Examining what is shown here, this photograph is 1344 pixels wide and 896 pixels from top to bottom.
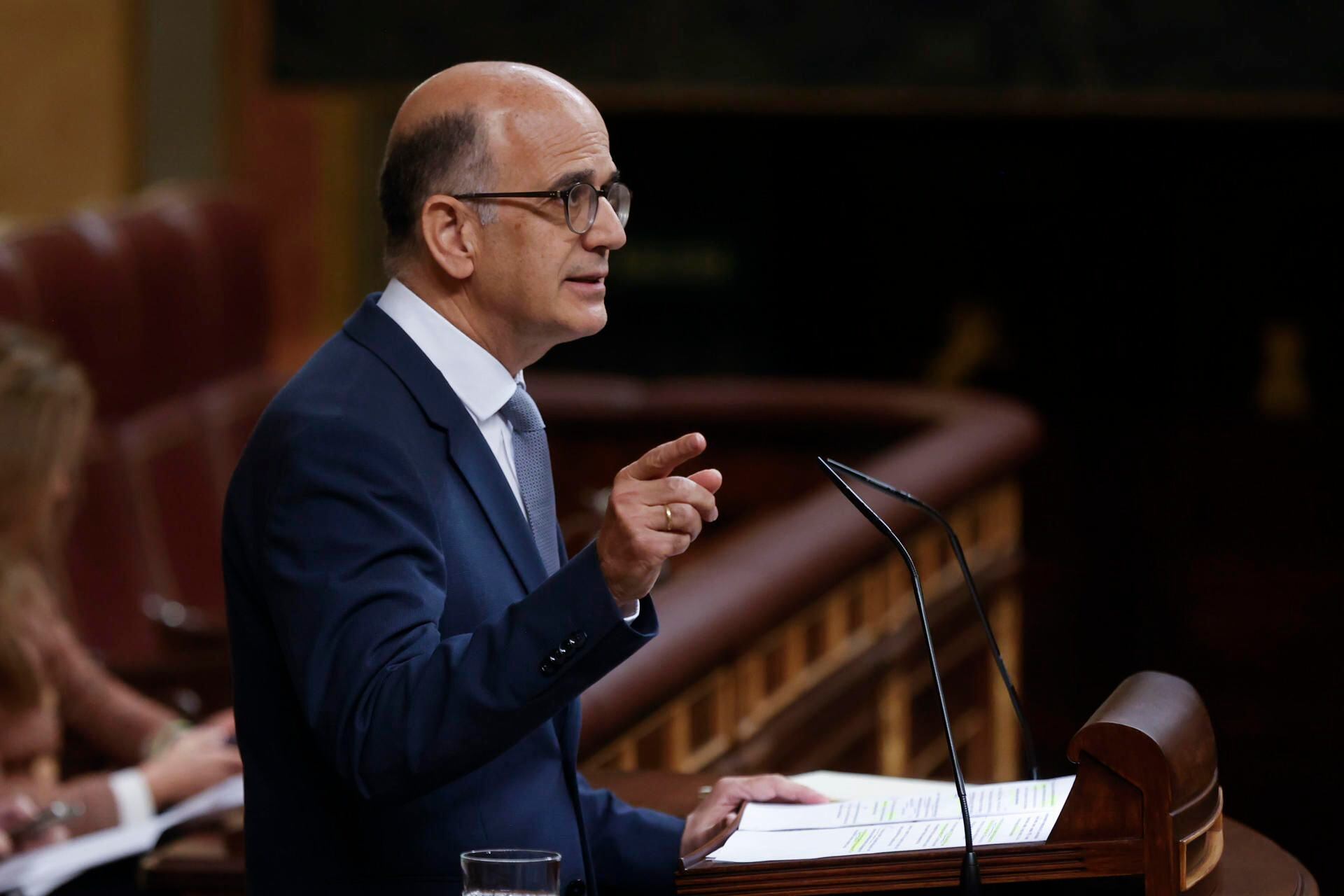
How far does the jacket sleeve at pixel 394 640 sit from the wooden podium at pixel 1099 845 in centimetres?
22

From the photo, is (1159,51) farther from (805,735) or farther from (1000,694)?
(805,735)

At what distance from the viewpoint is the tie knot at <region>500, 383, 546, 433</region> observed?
1.56 metres

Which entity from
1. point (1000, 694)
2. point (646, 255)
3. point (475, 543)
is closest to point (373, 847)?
point (475, 543)

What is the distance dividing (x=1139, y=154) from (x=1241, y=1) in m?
1.60

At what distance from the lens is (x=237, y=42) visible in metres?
7.14

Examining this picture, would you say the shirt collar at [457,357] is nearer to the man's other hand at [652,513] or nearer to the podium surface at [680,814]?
the man's other hand at [652,513]

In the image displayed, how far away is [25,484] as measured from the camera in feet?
9.79

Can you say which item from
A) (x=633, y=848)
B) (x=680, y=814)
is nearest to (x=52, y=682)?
(x=680, y=814)

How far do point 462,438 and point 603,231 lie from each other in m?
0.19

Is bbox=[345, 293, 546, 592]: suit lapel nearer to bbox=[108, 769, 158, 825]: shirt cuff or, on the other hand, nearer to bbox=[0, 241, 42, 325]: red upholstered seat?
bbox=[108, 769, 158, 825]: shirt cuff

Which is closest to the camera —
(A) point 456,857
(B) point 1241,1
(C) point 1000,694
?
(A) point 456,857

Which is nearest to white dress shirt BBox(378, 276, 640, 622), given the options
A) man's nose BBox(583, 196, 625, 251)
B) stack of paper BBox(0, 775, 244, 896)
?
man's nose BBox(583, 196, 625, 251)

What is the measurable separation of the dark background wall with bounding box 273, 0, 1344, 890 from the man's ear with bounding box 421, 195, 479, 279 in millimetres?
5242

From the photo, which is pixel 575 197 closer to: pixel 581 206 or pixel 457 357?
pixel 581 206
